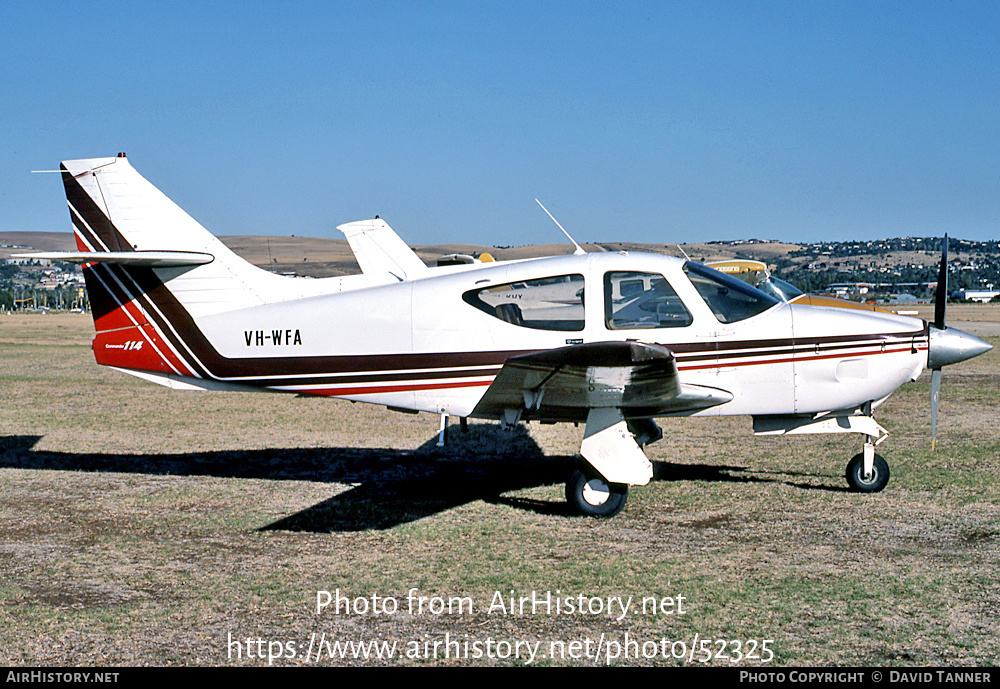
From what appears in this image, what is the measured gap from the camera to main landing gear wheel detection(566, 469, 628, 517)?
789 cm

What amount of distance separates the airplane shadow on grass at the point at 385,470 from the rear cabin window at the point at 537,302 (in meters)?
1.31

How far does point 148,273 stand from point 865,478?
752 centimetres

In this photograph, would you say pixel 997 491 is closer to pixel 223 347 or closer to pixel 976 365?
pixel 223 347

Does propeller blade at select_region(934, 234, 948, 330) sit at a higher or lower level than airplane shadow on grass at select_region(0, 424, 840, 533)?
higher

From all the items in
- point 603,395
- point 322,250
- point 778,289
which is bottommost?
point 603,395

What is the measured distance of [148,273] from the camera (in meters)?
8.96

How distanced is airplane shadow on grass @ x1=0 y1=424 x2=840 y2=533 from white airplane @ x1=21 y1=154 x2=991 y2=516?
0.77m

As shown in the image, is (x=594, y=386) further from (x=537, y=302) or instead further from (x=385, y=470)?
(x=385, y=470)

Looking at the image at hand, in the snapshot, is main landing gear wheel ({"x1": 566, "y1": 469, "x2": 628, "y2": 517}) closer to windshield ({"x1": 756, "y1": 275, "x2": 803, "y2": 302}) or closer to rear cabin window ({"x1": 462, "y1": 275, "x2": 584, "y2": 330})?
rear cabin window ({"x1": 462, "y1": 275, "x2": 584, "y2": 330})

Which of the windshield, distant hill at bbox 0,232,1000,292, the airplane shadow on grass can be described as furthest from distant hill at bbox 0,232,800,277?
the airplane shadow on grass

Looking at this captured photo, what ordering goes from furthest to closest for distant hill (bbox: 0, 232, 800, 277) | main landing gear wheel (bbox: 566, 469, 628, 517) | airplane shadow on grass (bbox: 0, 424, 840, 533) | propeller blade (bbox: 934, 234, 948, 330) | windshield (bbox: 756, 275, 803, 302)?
distant hill (bbox: 0, 232, 800, 277), windshield (bbox: 756, 275, 803, 302), propeller blade (bbox: 934, 234, 948, 330), airplane shadow on grass (bbox: 0, 424, 840, 533), main landing gear wheel (bbox: 566, 469, 628, 517)

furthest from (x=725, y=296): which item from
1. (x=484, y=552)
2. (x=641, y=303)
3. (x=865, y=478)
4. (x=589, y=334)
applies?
(x=484, y=552)
